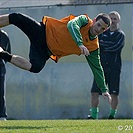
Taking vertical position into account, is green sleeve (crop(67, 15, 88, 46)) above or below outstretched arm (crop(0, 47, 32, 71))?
above

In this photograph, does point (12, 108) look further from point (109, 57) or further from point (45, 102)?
point (109, 57)

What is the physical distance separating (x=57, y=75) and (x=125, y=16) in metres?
2.00

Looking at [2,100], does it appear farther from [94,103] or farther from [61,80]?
[61,80]

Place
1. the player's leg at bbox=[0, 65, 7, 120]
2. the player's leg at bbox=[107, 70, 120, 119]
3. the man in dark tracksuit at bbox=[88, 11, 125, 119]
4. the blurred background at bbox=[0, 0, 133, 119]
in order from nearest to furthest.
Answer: the player's leg at bbox=[0, 65, 7, 120]
the man in dark tracksuit at bbox=[88, 11, 125, 119]
the player's leg at bbox=[107, 70, 120, 119]
the blurred background at bbox=[0, 0, 133, 119]

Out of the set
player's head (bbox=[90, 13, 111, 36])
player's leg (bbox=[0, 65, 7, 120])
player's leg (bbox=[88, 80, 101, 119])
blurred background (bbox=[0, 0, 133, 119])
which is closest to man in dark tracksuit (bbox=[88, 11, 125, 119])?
player's leg (bbox=[88, 80, 101, 119])

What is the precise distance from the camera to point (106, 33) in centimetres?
1333

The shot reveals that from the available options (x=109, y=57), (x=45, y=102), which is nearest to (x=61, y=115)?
(x=45, y=102)

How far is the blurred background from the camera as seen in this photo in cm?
1502

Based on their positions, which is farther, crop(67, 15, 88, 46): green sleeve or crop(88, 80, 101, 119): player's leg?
crop(88, 80, 101, 119): player's leg

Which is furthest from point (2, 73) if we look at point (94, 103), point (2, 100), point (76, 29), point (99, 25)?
point (76, 29)

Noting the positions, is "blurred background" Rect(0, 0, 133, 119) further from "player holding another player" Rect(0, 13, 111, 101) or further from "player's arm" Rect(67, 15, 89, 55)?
"player's arm" Rect(67, 15, 89, 55)

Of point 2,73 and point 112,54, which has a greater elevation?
point 112,54

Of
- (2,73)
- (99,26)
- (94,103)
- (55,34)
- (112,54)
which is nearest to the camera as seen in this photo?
(99,26)

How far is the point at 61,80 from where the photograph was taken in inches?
609
